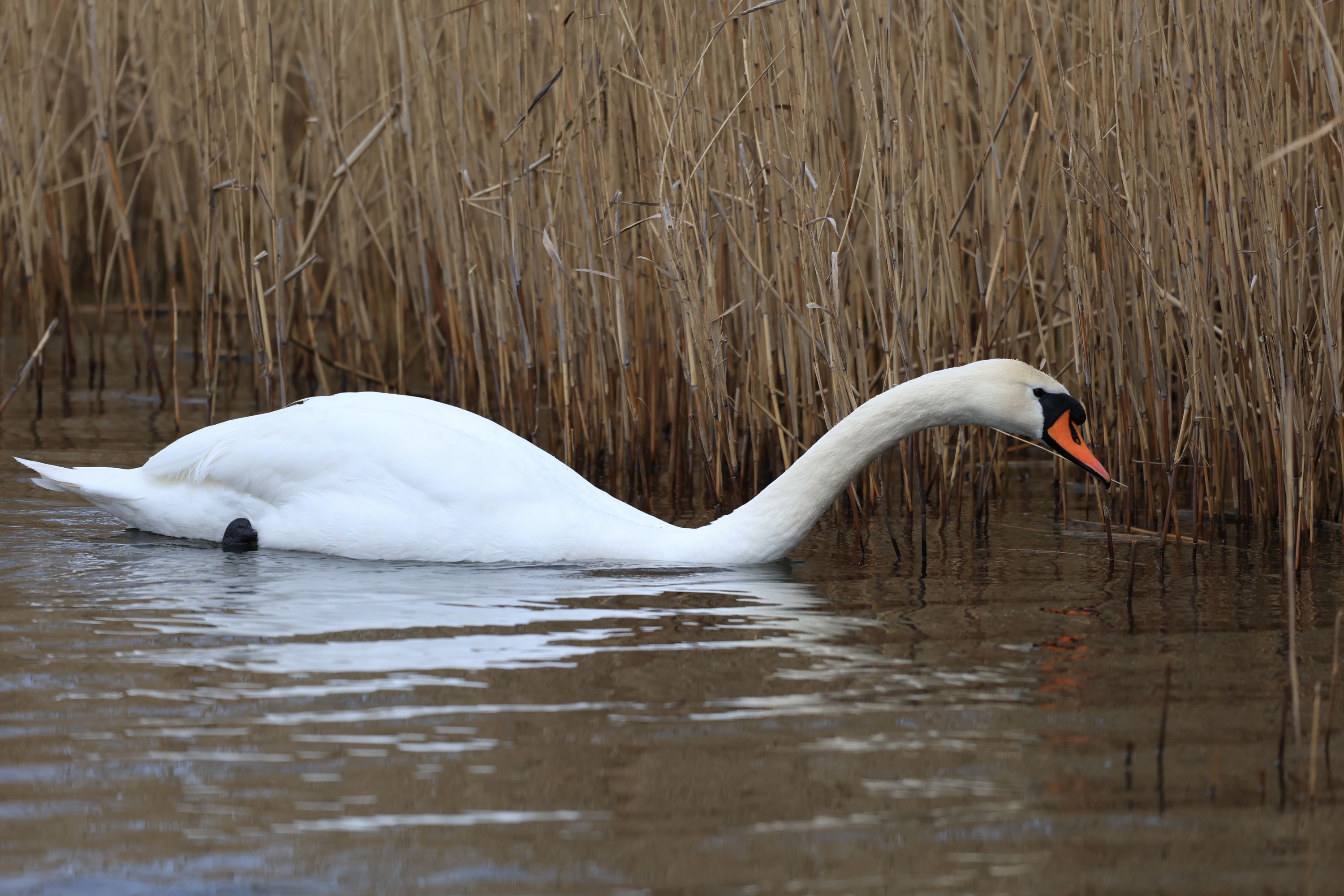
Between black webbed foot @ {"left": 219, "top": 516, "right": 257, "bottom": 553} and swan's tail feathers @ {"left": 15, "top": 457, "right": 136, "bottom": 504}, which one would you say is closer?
black webbed foot @ {"left": 219, "top": 516, "right": 257, "bottom": 553}

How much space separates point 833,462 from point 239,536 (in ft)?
6.66

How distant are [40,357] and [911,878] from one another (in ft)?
23.8

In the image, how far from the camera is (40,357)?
9055 millimetres

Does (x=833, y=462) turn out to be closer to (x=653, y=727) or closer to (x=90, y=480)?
(x=653, y=727)

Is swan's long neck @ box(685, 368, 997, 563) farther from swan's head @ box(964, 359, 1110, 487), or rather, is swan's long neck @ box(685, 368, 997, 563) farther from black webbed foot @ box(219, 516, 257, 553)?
black webbed foot @ box(219, 516, 257, 553)

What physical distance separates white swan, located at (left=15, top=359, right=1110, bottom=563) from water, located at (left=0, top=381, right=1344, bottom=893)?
0.12 m

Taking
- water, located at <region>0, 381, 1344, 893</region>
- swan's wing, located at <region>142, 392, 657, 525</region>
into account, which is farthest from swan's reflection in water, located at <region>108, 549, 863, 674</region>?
swan's wing, located at <region>142, 392, 657, 525</region>

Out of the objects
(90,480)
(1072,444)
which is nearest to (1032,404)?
(1072,444)

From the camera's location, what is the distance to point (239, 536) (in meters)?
5.93

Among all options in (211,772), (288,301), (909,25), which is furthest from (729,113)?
(288,301)

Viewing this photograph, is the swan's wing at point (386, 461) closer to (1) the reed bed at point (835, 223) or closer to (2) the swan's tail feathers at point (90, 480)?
(2) the swan's tail feathers at point (90, 480)

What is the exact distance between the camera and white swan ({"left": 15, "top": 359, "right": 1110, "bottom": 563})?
18.4 feet

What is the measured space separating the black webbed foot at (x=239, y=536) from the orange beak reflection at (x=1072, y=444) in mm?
2684

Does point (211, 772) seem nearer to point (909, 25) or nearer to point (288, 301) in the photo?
point (909, 25)
